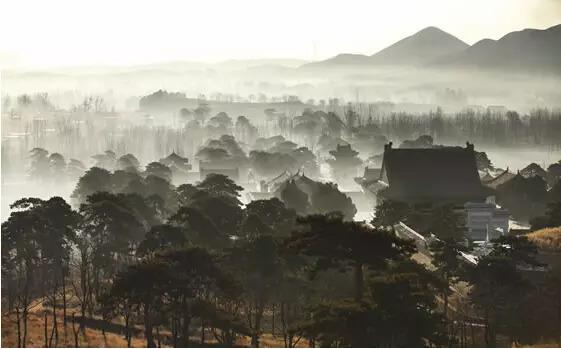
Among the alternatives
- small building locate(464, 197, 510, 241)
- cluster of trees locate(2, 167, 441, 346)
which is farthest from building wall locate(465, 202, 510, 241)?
cluster of trees locate(2, 167, 441, 346)

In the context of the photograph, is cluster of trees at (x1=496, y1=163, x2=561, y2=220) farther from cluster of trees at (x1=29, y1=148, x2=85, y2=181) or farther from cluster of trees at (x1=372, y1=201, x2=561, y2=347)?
cluster of trees at (x1=29, y1=148, x2=85, y2=181)

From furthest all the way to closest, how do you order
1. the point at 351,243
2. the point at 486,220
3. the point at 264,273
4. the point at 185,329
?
1. the point at 486,220
2. the point at 264,273
3. the point at 185,329
4. the point at 351,243

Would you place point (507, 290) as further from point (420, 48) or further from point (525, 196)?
point (525, 196)

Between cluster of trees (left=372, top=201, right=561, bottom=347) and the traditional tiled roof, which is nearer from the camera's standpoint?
cluster of trees (left=372, top=201, right=561, bottom=347)

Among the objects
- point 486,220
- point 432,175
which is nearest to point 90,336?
point 486,220

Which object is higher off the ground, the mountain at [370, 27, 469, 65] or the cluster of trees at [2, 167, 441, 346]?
the mountain at [370, 27, 469, 65]

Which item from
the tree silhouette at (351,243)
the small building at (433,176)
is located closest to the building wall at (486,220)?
the small building at (433,176)
